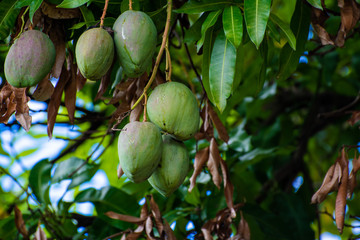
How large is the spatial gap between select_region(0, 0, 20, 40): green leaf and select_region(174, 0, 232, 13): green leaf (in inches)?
15.3

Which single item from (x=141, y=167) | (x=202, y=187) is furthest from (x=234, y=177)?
(x=141, y=167)

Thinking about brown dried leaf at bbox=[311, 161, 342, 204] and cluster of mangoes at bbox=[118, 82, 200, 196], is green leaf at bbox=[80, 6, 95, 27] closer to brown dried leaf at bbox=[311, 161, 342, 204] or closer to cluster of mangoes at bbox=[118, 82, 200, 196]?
cluster of mangoes at bbox=[118, 82, 200, 196]

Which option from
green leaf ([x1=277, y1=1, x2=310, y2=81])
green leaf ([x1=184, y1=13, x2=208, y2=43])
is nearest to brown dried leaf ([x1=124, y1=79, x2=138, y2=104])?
green leaf ([x1=184, y1=13, x2=208, y2=43])

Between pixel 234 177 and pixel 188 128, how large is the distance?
1037 millimetres

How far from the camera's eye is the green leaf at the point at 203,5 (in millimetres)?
1105

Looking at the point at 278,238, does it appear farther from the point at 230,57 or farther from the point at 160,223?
the point at 230,57

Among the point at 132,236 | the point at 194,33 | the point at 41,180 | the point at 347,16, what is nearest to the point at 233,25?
the point at 194,33

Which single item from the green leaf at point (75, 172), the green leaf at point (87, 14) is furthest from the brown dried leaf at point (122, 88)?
the green leaf at point (75, 172)

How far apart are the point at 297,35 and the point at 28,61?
0.71 meters

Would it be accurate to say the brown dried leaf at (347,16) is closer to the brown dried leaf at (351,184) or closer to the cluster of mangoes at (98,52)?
the brown dried leaf at (351,184)

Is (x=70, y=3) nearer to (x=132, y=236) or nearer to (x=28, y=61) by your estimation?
(x=28, y=61)

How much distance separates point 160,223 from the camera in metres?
1.32

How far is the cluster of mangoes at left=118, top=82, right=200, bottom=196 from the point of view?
2.96 ft

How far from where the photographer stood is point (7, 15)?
3.83 feet
